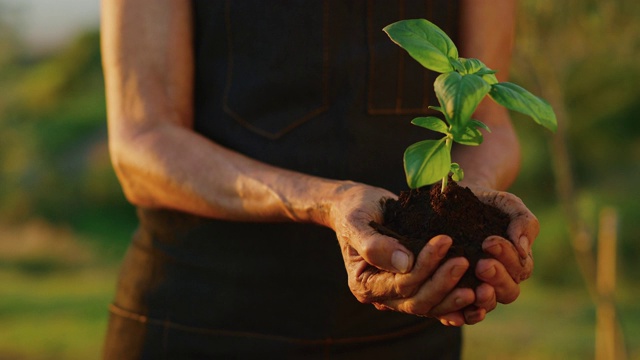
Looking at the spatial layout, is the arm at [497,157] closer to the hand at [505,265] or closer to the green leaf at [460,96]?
the hand at [505,265]

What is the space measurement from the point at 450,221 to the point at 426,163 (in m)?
0.14

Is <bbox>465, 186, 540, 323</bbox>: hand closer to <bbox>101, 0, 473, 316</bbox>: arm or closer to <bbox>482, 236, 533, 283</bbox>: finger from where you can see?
<bbox>482, 236, 533, 283</bbox>: finger

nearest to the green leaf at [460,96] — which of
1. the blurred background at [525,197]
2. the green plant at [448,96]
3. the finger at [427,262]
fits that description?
the green plant at [448,96]

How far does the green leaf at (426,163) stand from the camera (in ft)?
5.55

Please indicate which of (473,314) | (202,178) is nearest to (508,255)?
(473,314)

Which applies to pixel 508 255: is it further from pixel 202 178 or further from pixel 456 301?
pixel 202 178

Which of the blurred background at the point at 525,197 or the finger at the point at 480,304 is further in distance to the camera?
the blurred background at the point at 525,197

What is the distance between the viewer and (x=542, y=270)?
8.48m

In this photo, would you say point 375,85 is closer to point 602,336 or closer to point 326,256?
point 326,256

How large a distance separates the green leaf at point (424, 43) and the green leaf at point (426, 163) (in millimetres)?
146

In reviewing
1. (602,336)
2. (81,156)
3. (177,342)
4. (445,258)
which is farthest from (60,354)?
(445,258)

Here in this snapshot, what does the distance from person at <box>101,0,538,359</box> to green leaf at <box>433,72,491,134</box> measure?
662 millimetres

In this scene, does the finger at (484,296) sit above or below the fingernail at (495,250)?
below

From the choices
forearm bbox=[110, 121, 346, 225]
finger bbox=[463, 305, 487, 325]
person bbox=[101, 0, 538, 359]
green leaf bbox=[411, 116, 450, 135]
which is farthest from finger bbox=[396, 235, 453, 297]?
person bbox=[101, 0, 538, 359]
